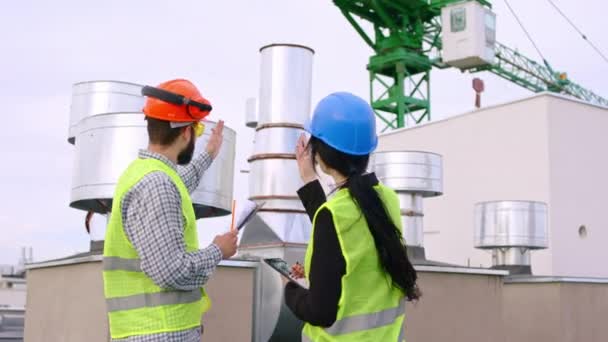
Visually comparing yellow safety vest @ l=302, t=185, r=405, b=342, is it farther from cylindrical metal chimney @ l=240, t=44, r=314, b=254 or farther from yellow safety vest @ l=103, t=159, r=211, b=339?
cylindrical metal chimney @ l=240, t=44, r=314, b=254

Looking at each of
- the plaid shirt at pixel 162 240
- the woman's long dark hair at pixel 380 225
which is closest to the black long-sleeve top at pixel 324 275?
Answer: the woman's long dark hair at pixel 380 225

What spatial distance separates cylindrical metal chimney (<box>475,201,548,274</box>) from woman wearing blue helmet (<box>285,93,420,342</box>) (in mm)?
6799

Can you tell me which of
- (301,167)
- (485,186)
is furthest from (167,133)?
(485,186)

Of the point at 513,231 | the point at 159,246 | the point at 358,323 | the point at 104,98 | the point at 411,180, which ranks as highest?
the point at 104,98

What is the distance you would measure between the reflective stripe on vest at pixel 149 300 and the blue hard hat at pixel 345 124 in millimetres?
714

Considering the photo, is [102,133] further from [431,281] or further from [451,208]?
[451,208]

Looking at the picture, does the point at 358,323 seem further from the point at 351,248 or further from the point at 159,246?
the point at 159,246

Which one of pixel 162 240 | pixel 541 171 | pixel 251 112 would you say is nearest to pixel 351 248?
pixel 162 240

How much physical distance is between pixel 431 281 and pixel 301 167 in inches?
168

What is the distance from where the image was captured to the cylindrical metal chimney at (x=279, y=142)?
602 centimetres

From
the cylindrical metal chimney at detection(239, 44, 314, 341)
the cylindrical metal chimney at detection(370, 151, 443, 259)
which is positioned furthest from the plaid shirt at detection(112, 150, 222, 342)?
the cylindrical metal chimney at detection(370, 151, 443, 259)

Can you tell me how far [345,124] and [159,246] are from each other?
2.41 ft

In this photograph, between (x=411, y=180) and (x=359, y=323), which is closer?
(x=359, y=323)

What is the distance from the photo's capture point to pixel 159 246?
2.33 metres
